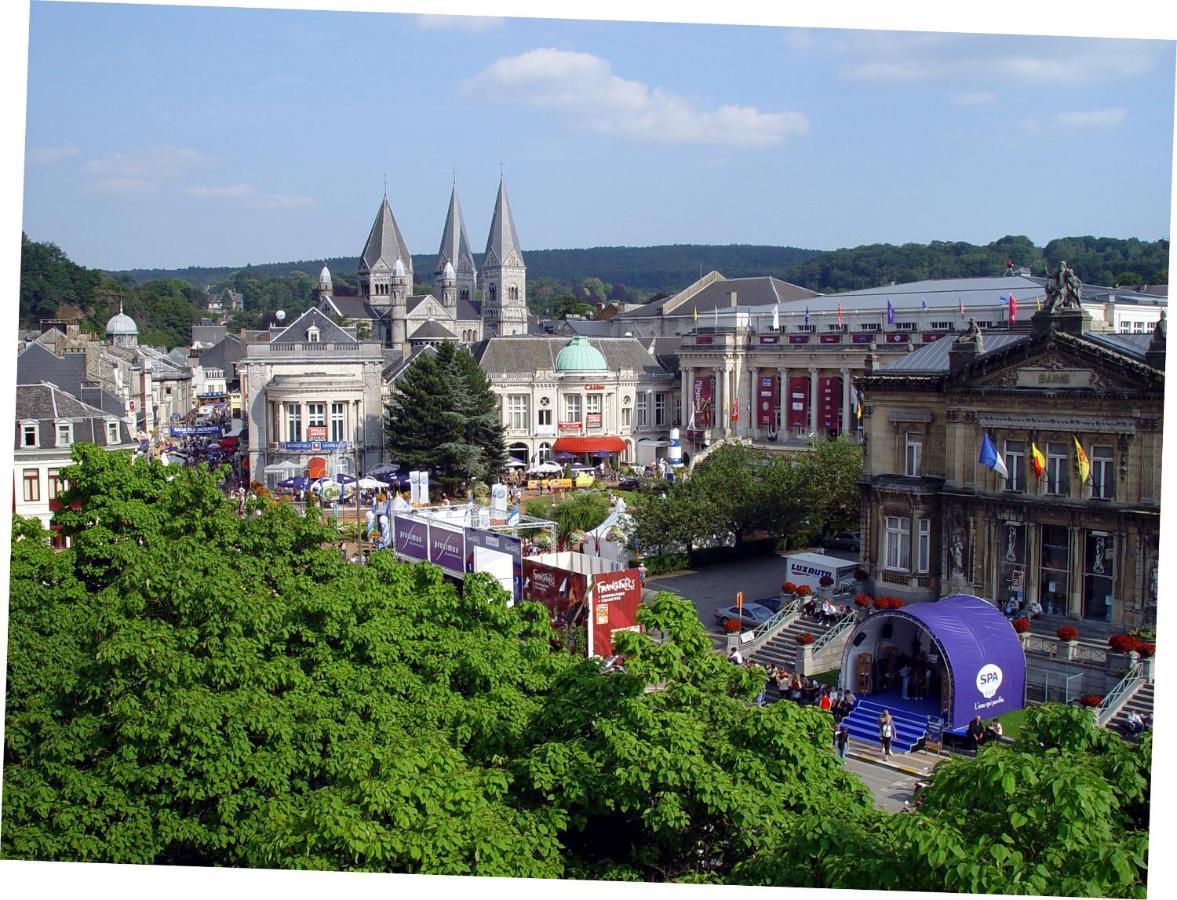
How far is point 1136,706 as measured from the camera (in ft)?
104

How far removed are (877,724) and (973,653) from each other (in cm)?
309

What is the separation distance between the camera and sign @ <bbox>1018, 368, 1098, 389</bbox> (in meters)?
36.2

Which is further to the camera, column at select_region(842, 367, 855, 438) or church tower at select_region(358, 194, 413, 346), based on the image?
church tower at select_region(358, 194, 413, 346)

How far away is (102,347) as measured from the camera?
9569 centimetres

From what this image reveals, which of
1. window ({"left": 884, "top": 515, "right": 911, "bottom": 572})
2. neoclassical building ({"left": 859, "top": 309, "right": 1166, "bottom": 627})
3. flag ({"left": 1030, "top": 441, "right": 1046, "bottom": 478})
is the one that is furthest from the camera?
window ({"left": 884, "top": 515, "right": 911, "bottom": 572})

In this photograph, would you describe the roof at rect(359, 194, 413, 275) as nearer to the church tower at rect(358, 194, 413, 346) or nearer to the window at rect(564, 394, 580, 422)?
the church tower at rect(358, 194, 413, 346)

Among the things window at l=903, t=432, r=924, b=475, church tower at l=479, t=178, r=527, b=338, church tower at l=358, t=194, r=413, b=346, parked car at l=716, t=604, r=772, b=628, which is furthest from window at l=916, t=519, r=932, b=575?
church tower at l=479, t=178, r=527, b=338

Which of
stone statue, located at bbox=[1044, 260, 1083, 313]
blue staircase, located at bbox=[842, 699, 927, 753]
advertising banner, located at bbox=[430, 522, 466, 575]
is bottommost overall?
blue staircase, located at bbox=[842, 699, 927, 753]

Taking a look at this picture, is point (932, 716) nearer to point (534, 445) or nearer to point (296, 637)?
point (296, 637)

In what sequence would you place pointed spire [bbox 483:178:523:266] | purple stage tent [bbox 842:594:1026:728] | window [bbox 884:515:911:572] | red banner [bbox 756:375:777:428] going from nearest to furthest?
purple stage tent [bbox 842:594:1026:728], window [bbox 884:515:911:572], red banner [bbox 756:375:777:428], pointed spire [bbox 483:178:523:266]

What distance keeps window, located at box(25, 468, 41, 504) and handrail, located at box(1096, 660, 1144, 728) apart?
39651 millimetres

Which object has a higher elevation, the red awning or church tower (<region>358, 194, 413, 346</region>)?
church tower (<region>358, 194, 413, 346</region>)

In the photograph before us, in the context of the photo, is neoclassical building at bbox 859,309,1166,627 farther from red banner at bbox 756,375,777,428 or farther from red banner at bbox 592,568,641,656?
red banner at bbox 756,375,777,428

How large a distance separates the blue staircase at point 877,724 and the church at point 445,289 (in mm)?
100537
